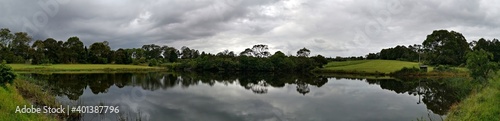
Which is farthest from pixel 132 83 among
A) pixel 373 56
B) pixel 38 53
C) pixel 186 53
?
pixel 186 53

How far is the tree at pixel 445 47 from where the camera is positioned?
74438mm

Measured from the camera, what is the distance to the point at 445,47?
3009 inches

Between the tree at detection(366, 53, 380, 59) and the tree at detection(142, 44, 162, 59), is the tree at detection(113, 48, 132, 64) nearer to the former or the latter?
the tree at detection(142, 44, 162, 59)

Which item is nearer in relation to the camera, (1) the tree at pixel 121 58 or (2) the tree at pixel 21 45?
(2) the tree at pixel 21 45

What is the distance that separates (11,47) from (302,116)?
101m

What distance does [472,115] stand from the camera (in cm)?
1294

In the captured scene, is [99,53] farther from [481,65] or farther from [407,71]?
[481,65]

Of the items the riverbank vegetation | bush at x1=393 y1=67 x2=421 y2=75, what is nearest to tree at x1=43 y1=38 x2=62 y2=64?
the riverbank vegetation

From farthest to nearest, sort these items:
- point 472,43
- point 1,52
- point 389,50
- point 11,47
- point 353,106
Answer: point 389,50 → point 472,43 → point 11,47 → point 1,52 → point 353,106

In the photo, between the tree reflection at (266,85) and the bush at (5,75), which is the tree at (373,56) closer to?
the tree reflection at (266,85)

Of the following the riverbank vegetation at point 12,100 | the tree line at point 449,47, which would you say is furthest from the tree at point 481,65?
the tree line at point 449,47

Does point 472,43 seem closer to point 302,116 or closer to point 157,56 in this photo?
point 302,116

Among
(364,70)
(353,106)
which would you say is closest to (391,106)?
(353,106)

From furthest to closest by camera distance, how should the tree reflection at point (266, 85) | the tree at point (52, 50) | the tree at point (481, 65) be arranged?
the tree at point (52, 50)
the tree reflection at point (266, 85)
the tree at point (481, 65)
